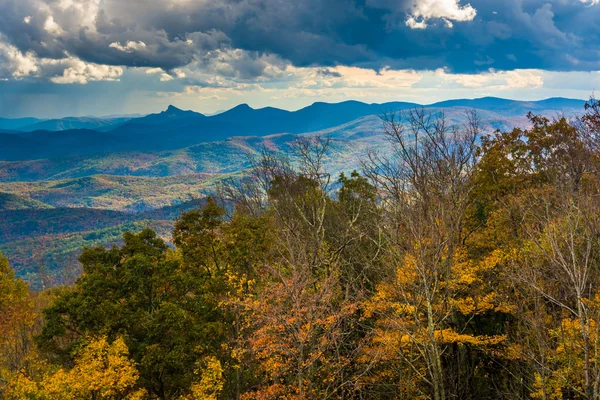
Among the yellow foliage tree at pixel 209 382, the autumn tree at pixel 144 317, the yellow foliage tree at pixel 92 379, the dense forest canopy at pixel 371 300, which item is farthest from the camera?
the autumn tree at pixel 144 317

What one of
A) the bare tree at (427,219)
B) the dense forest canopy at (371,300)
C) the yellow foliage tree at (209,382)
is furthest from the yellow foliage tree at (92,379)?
the bare tree at (427,219)

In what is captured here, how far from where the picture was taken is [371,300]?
2180 cm

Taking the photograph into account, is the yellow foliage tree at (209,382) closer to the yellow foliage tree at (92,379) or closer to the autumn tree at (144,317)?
the autumn tree at (144,317)

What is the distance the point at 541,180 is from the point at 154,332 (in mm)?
29062

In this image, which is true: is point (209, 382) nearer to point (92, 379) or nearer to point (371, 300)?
point (92, 379)

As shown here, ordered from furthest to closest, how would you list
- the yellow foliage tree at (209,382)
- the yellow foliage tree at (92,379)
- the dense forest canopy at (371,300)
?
the yellow foliage tree at (209,382) < the dense forest canopy at (371,300) < the yellow foliage tree at (92,379)

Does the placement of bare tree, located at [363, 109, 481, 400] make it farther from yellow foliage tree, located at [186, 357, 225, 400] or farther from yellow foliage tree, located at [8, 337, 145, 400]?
yellow foliage tree, located at [8, 337, 145, 400]

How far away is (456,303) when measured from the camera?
18703mm

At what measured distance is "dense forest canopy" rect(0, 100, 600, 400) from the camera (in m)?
16.6

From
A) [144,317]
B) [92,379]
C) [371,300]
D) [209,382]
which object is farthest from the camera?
[371,300]

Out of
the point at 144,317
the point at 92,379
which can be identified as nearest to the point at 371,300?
the point at 144,317

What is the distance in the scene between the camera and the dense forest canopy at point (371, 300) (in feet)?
54.4

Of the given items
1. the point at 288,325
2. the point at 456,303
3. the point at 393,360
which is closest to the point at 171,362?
the point at 288,325

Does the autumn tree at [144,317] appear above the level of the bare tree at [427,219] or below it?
below
